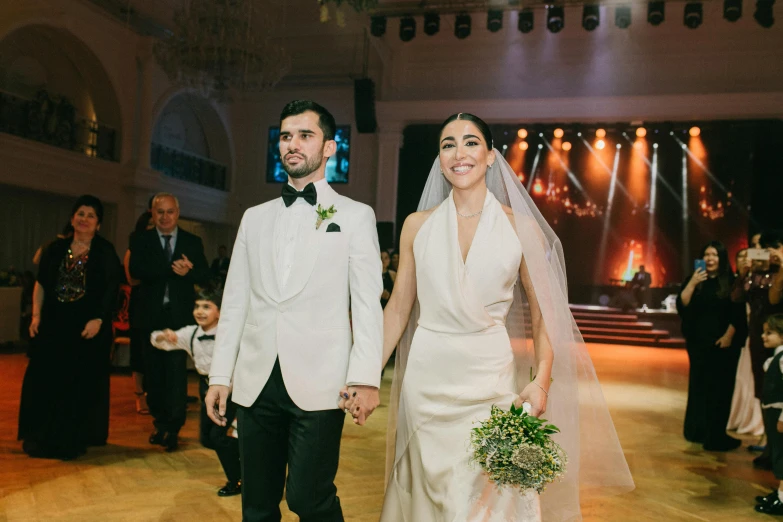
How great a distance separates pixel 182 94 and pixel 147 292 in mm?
12871

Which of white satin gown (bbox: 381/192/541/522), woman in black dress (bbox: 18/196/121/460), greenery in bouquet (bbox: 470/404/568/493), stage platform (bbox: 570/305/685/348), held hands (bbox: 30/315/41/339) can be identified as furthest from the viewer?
stage platform (bbox: 570/305/685/348)

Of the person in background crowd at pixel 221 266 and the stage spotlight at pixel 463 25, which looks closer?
the stage spotlight at pixel 463 25

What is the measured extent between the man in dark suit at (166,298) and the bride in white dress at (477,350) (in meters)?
2.47

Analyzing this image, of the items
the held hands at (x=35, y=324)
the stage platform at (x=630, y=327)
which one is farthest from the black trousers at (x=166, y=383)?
the stage platform at (x=630, y=327)

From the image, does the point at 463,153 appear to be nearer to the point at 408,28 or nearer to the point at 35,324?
the point at 35,324

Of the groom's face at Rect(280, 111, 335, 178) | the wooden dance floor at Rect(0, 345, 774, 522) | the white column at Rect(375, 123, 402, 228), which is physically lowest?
the wooden dance floor at Rect(0, 345, 774, 522)

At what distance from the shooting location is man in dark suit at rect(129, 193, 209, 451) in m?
4.59

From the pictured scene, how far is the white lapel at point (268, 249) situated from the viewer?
212cm

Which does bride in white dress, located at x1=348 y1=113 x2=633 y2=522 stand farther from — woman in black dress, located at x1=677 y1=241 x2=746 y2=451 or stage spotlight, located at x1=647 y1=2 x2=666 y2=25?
stage spotlight, located at x1=647 y1=2 x2=666 y2=25

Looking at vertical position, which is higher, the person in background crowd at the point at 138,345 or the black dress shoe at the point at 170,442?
the person in background crowd at the point at 138,345

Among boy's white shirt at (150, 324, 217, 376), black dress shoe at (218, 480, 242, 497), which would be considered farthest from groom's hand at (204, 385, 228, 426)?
boy's white shirt at (150, 324, 217, 376)

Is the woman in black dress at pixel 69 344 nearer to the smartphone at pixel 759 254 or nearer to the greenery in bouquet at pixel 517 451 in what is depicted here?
the greenery in bouquet at pixel 517 451

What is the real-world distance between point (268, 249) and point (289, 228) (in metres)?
0.09

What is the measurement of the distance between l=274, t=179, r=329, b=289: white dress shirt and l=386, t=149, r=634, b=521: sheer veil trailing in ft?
2.19
